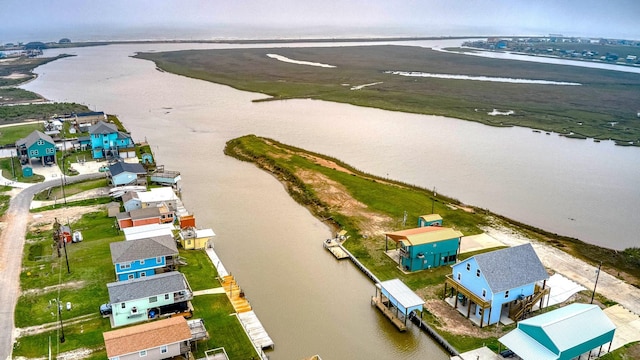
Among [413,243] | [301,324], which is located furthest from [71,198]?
[413,243]

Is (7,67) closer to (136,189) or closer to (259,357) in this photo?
(136,189)

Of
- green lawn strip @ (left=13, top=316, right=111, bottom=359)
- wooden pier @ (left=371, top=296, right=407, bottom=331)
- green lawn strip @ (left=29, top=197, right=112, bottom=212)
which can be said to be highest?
green lawn strip @ (left=29, top=197, right=112, bottom=212)

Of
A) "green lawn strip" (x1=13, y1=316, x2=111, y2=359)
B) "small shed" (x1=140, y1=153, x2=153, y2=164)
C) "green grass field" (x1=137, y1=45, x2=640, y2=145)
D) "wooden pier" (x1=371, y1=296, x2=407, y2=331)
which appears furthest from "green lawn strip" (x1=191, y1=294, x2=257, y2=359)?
"green grass field" (x1=137, y1=45, x2=640, y2=145)

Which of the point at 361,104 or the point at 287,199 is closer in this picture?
the point at 287,199

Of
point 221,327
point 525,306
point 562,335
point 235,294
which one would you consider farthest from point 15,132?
point 562,335

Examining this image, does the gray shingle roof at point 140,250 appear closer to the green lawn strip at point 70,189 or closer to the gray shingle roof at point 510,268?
the green lawn strip at point 70,189

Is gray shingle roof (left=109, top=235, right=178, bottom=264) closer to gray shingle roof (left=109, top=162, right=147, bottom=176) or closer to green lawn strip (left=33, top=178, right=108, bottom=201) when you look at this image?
gray shingle roof (left=109, top=162, right=147, bottom=176)

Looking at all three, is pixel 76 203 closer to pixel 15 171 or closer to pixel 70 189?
pixel 70 189
